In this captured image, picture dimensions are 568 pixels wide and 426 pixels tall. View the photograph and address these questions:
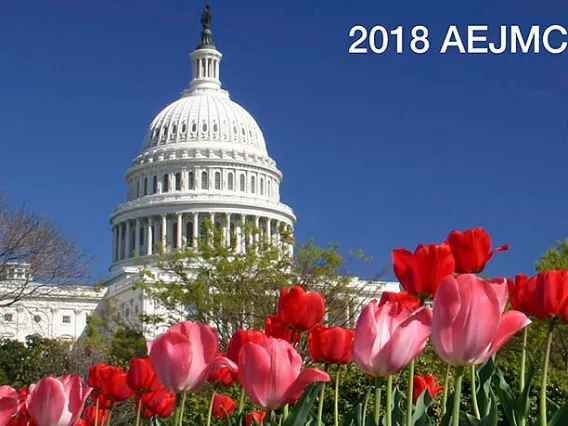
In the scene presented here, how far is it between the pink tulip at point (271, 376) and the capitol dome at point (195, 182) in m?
96.6

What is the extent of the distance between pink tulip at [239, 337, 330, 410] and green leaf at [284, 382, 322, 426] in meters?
0.26

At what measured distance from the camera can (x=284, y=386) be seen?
3.06 meters

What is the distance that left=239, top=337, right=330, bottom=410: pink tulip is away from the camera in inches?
120

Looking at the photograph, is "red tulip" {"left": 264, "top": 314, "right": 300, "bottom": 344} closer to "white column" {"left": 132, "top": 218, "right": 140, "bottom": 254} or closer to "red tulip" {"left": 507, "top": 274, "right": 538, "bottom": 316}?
"red tulip" {"left": 507, "top": 274, "right": 538, "bottom": 316}

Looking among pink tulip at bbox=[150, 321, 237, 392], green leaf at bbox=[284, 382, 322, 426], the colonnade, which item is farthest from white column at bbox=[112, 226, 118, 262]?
pink tulip at bbox=[150, 321, 237, 392]

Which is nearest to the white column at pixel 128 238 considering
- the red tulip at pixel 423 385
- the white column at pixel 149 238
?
the white column at pixel 149 238

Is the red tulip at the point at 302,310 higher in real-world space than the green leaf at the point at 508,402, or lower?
higher

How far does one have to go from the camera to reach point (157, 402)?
4.85 metres

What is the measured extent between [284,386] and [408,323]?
1.25 ft

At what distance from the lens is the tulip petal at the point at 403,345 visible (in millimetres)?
2969

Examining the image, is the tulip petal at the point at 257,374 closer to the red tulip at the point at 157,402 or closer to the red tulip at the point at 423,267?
the red tulip at the point at 423,267

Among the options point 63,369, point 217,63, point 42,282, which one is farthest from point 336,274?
point 217,63

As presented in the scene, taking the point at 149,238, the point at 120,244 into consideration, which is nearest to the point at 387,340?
the point at 149,238

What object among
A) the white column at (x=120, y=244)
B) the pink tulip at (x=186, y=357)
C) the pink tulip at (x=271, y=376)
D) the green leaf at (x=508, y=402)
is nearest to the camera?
the pink tulip at (x=271, y=376)
